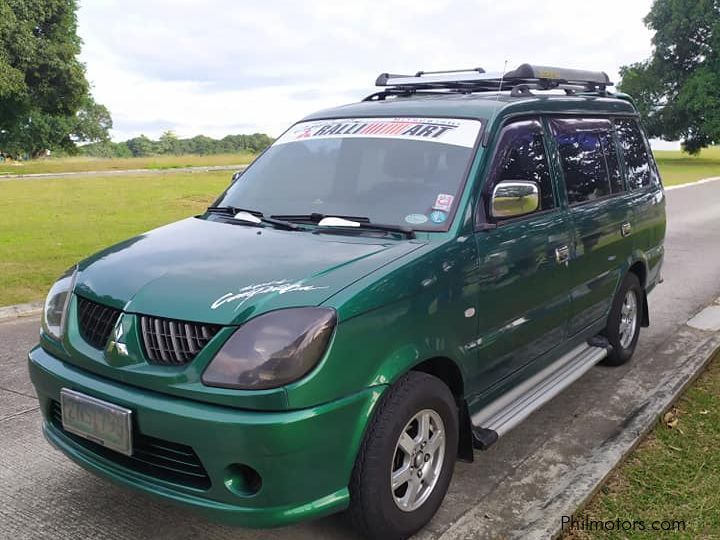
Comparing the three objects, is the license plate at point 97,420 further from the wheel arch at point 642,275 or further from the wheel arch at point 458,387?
the wheel arch at point 642,275

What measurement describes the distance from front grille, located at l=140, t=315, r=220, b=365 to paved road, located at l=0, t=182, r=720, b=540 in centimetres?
97

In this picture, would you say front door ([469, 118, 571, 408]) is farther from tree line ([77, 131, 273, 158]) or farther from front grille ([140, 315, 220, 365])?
tree line ([77, 131, 273, 158])

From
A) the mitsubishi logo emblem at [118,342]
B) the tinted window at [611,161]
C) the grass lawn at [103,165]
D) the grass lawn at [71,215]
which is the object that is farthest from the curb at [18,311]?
the grass lawn at [103,165]

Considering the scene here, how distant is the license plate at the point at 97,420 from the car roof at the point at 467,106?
2.27 metres

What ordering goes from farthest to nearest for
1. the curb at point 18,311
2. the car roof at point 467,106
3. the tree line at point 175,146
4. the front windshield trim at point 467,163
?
the tree line at point 175,146 → the curb at point 18,311 → the car roof at point 467,106 → the front windshield trim at point 467,163

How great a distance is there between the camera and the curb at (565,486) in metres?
3.14

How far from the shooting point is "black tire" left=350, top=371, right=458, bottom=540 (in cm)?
273

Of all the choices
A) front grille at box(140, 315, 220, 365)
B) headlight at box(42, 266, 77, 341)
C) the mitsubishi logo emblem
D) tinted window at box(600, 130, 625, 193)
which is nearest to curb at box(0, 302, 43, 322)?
headlight at box(42, 266, 77, 341)

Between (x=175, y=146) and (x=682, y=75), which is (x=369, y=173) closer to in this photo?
(x=682, y=75)

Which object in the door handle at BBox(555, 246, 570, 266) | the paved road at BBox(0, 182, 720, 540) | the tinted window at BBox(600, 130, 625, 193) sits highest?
the tinted window at BBox(600, 130, 625, 193)

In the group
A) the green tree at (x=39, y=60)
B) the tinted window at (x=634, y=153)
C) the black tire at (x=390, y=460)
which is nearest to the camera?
the black tire at (x=390, y=460)

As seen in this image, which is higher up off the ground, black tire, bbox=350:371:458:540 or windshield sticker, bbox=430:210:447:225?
windshield sticker, bbox=430:210:447:225

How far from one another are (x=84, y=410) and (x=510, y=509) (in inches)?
78.9

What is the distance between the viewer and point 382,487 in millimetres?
2775
